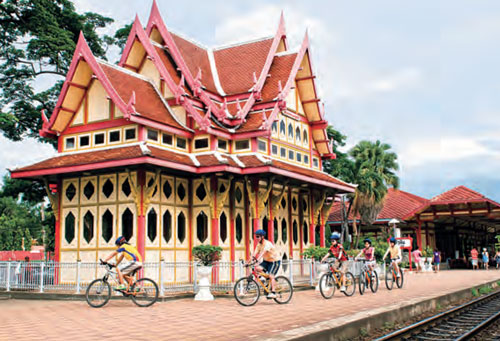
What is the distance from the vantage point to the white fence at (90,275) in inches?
614

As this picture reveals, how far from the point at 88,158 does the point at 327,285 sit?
28.4 ft

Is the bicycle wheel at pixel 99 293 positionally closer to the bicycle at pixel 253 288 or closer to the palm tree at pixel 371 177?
the bicycle at pixel 253 288

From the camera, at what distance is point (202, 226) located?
63.3 feet

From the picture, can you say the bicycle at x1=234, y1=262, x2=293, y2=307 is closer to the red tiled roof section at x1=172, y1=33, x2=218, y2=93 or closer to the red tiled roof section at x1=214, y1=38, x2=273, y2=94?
the red tiled roof section at x1=214, y1=38, x2=273, y2=94

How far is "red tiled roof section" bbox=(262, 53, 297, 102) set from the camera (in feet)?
72.7

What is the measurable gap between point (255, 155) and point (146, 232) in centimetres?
523

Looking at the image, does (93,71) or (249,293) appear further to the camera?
(93,71)

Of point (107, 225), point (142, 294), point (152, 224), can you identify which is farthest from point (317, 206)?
point (142, 294)

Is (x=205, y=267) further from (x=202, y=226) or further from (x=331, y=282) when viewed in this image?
(x=202, y=226)

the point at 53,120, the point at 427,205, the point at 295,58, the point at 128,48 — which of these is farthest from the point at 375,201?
the point at 53,120

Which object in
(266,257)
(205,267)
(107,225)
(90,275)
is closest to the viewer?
(266,257)

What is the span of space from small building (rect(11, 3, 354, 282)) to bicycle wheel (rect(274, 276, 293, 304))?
481cm

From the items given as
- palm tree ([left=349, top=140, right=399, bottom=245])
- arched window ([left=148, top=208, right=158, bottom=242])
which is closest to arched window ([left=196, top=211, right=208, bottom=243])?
arched window ([left=148, top=208, right=158, bottom=242])

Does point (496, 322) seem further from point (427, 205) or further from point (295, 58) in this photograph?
point (427, 205)
